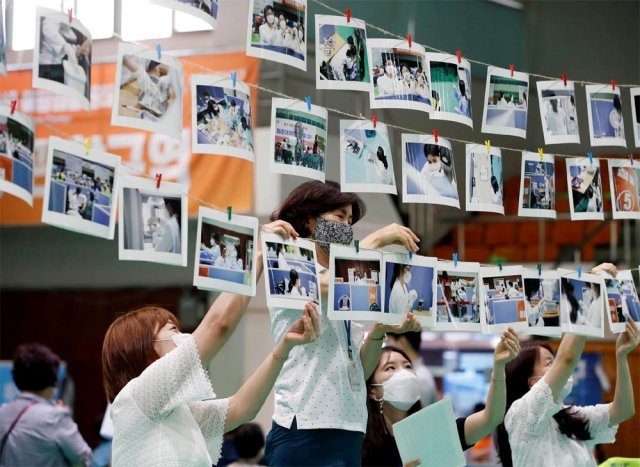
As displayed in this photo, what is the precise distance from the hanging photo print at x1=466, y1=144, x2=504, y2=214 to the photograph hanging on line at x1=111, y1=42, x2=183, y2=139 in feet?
3.33

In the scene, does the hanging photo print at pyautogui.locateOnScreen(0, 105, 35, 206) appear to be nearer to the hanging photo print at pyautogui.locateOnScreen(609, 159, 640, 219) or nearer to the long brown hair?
the long brown hair

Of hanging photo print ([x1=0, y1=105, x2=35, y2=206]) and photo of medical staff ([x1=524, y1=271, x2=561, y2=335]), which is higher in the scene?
hanging photo print ([x1=0, y1=105, x2=35, y2=206])

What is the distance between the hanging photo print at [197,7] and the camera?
7.48 feet

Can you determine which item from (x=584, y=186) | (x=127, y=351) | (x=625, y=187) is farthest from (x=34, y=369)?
(x=625, y=187)

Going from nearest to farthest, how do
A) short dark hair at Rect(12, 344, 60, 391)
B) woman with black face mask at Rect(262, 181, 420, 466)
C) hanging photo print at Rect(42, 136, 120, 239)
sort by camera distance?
hanging photo print at Rect(42, 136, 120, 239) < woman with black face mask at Rect(262, 181, 420, 466) < short dark hair at Rect(12, 344, 60, 391)

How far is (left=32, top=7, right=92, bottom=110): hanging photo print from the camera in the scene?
2121mm

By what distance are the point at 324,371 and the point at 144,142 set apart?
5034mm

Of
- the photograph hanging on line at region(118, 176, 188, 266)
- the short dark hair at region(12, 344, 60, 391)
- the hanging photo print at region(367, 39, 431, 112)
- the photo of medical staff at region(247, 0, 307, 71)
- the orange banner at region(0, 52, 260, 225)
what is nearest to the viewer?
the photograph hanging on line at region(118, 176, 188, 266)

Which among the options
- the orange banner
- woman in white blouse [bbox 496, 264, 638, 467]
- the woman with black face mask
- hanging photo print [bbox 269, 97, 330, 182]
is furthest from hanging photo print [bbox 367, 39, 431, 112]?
the orange banner

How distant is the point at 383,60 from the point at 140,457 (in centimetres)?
130

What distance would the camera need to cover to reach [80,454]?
4.15 m

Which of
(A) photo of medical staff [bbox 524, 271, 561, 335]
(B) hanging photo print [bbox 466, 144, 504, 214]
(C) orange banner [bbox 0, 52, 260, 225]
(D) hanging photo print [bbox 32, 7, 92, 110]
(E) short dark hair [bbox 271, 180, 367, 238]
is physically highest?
(C) orange banner [bbox 0, 52, 260, 225]

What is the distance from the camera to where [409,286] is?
2.76m

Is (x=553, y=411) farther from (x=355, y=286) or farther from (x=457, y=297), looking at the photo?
(x=355, y=286)
